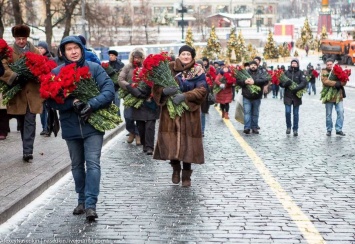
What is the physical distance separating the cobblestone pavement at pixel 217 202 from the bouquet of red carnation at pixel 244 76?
344 cm

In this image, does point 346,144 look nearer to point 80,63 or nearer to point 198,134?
point 198,134

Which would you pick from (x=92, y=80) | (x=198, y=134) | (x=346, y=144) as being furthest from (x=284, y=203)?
(x=346, y=144)

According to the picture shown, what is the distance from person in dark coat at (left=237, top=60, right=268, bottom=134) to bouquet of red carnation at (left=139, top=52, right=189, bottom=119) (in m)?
7.90

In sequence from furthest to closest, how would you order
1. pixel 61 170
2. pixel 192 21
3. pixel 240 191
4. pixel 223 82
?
1. pixel 192 21
2. pixel 223 82
3. pixel 61 170
4. pixel 240 191

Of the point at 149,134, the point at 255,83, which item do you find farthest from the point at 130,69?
the point at 255,83

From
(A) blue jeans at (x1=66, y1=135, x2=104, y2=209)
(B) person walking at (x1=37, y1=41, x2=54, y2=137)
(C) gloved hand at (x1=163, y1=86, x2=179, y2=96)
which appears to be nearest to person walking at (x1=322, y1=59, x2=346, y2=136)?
(B) person walking at (x1=37, y1=41, x2=54, y2=137)

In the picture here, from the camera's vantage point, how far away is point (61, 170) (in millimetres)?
12469

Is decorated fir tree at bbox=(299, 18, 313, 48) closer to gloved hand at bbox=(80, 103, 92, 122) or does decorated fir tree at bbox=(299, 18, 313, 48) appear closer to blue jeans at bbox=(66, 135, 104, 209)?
blue jeans at bbox=(66, 135, 104, 209)

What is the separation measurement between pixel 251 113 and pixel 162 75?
847 cm

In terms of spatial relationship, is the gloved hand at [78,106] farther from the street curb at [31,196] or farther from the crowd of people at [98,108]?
the street curb at [31,196]

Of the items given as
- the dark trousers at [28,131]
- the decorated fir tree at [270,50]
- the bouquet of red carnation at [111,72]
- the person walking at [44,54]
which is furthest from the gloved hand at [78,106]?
the decorated fir tree at [270,50]

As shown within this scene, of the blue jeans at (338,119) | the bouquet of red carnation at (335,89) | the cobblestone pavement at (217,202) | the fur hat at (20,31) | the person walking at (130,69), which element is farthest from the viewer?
the bouquet of red carnation at (335,89)

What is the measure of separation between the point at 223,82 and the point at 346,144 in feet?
26.6

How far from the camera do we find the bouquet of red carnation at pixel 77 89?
29.0 ft
